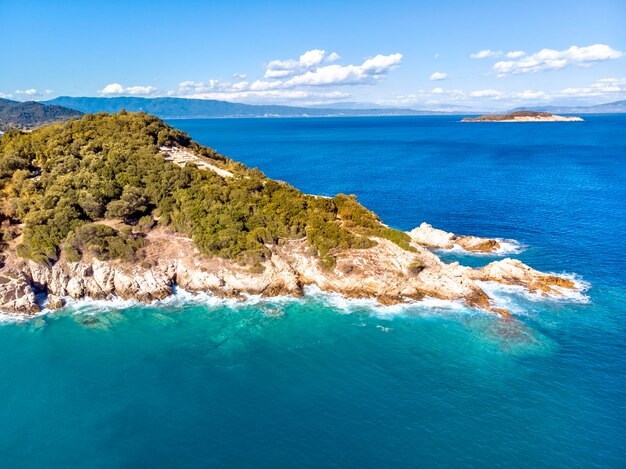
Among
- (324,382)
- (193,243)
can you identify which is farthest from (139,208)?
(324,382)

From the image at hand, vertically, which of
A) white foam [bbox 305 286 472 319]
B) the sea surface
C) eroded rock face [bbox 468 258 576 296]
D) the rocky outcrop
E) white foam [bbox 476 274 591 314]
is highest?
the rocky outcrop

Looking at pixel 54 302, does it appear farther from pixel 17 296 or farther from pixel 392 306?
pixel 392 306

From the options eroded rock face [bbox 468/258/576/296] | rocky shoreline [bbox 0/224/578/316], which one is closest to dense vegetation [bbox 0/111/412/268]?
rocky shoreline [bbox 0/224/578/316]

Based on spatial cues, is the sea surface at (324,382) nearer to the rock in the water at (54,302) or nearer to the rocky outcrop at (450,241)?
the rock in the water at (54,302)

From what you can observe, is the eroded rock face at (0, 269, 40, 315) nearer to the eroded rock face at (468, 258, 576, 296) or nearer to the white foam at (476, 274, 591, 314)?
the eroded rock face at (468, 258, 576, 296)

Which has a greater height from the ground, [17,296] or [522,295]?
[522,295]

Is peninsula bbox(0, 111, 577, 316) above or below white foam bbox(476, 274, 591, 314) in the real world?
above
